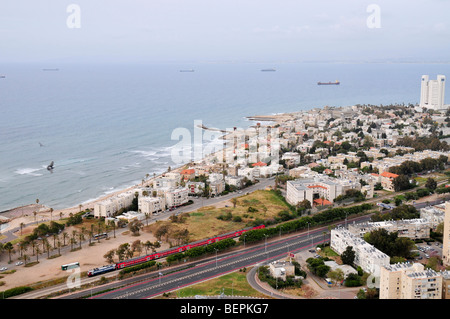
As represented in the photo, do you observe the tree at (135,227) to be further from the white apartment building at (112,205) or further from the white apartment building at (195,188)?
the white apartment building at (195,188)

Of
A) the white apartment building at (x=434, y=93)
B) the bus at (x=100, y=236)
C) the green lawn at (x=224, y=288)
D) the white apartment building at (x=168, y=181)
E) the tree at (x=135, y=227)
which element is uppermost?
the white apartment building at (x=434, y=93)

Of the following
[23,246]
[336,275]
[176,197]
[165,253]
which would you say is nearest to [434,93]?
[176,197]

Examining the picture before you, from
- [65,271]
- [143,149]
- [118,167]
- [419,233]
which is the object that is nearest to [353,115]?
[143,149]

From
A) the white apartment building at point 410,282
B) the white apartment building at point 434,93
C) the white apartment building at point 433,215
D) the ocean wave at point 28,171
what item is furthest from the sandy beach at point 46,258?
the white apartment building at point 434,93

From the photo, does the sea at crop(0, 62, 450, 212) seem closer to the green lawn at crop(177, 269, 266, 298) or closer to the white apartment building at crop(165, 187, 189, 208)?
the white apartment building at crop(165, 187, 189, 208)

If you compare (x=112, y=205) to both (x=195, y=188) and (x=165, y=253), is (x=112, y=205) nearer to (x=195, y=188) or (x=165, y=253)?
(x=195, y=188)

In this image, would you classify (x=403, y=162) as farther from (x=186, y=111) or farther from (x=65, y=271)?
(x=186, y=111)

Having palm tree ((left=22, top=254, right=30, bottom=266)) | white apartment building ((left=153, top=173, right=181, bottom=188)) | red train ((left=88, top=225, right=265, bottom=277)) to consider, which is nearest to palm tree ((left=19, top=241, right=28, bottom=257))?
palm tree ((left=22, top=254, right=30, bottom=266))
